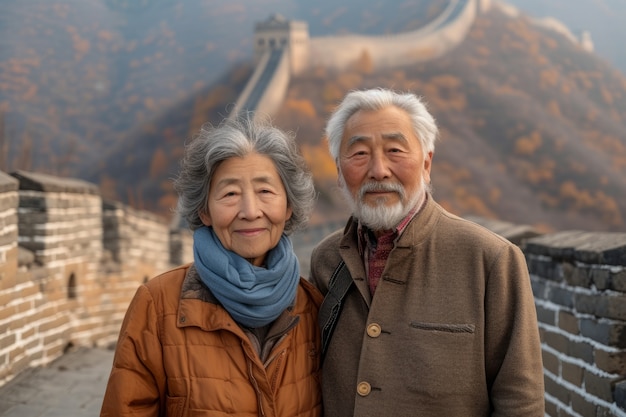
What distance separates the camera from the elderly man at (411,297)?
2357 mm

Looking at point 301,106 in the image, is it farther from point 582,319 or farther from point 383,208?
point 383,208

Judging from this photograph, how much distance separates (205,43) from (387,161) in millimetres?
67791

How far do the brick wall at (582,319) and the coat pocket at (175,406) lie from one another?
1.84 m

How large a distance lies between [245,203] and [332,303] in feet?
Answer: 1.56

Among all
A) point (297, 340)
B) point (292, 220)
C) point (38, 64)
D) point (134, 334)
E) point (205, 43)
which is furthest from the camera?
point (205, 43)

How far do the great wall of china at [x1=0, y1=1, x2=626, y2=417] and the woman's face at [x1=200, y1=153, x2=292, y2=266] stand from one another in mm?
1608

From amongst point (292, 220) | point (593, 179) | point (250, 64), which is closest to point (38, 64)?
point (250, 64)

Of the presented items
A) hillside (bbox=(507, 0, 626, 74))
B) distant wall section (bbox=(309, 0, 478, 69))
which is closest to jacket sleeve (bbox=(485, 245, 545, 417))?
distant wall section (bbox=(309, 0, 478, 69))

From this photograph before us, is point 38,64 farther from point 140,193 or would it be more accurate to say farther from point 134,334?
point 134,334

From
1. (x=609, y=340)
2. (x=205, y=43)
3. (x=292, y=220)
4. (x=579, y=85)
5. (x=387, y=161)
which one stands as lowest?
(x=609, y=340)

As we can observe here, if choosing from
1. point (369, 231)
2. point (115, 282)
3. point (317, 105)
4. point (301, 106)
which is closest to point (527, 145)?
point (317, 105)

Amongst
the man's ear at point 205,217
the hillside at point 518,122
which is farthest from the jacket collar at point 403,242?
the hillside at point 518,122

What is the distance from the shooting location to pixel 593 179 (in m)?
46.8

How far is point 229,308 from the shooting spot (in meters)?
2.36
